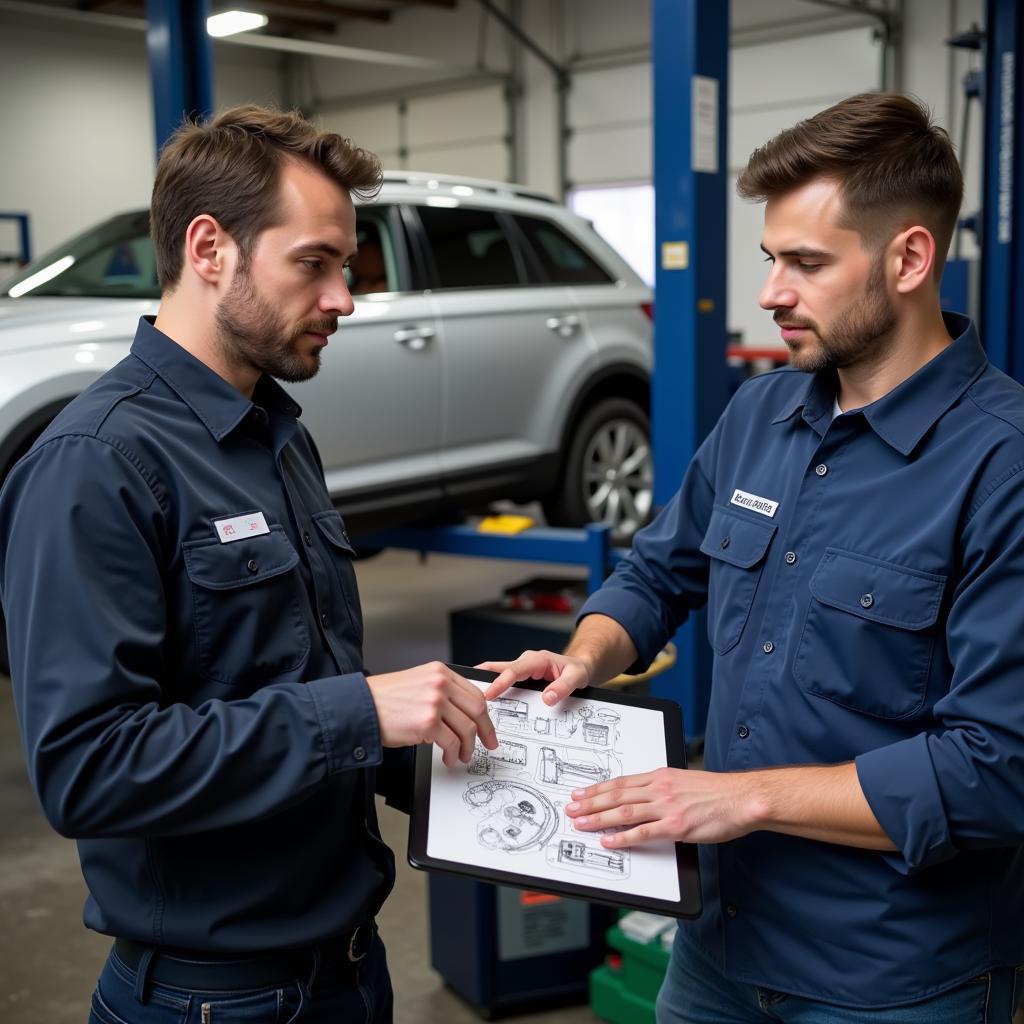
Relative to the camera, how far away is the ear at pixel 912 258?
1524 mm

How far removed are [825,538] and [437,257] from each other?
3796mm

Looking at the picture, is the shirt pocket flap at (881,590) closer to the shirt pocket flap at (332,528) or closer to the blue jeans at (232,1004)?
the shirt pocket flap at (332,528)

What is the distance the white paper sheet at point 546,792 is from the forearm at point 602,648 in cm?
7

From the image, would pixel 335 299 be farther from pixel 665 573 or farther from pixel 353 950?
pixel 353 950

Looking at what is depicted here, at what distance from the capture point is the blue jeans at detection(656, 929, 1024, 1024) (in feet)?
4.77

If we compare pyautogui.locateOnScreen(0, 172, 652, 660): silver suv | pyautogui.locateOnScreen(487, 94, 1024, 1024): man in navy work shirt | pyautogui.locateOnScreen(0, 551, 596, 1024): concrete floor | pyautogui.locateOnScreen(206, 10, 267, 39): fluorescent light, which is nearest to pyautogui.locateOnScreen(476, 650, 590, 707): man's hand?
pyautogui.locateOnScreen(487, 94, 1024, 1024): man in navy work shirt

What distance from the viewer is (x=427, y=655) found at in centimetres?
641

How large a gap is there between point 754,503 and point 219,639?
0.75 metres

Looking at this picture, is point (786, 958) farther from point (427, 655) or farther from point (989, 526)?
point (427, 655)

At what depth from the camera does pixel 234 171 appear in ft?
4.94

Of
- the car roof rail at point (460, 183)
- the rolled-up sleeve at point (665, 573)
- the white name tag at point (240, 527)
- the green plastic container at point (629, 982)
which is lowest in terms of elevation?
the green plastic container at point (629, 982)

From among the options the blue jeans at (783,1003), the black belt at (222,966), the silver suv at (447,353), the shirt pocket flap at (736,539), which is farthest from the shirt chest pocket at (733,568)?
the silver suv at (447,353)

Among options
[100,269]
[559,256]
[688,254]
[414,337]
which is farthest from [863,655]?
[559,256]

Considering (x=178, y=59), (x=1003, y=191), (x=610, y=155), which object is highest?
(x=610, y=155)
